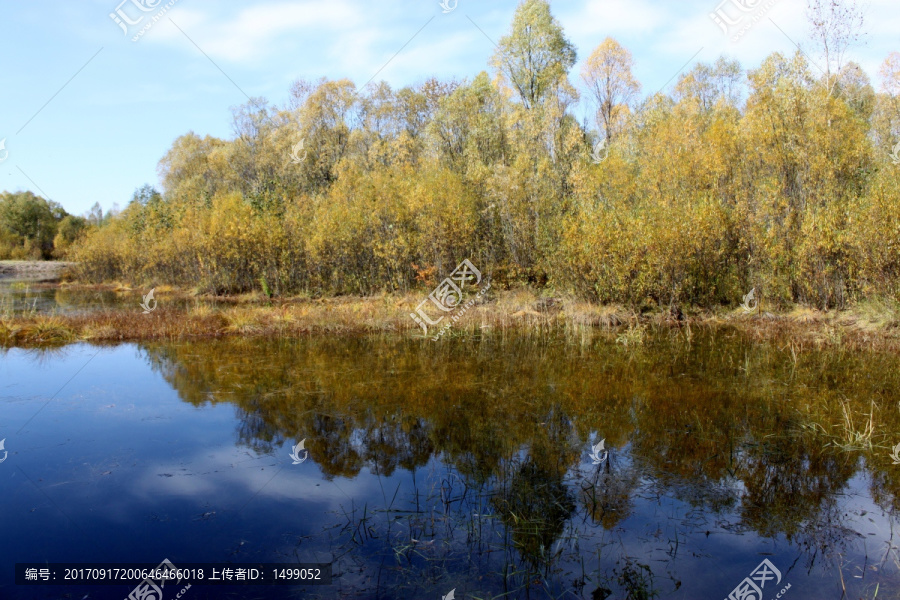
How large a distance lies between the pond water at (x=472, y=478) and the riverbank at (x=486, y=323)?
3552 mm

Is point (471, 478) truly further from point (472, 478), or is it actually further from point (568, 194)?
point (568, 194)

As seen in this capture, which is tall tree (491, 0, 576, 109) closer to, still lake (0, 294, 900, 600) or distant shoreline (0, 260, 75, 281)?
still lake (0, 294, 900, 600)

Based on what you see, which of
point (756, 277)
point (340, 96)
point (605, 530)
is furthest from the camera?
point (340, 96)

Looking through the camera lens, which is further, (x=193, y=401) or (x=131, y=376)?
(x=131, y=376)

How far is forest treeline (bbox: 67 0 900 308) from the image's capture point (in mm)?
16859

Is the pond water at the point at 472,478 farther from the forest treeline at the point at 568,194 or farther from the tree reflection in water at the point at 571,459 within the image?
the forest treeline at the point at 568,194

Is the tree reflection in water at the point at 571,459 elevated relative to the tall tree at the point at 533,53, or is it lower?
lower

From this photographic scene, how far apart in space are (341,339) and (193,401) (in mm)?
6052

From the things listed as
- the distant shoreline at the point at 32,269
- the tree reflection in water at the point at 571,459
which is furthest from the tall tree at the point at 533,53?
the distant shoreline at the point at 32,269

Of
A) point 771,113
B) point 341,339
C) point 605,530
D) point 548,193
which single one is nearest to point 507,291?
point 548,193

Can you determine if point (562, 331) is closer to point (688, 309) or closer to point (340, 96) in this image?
point (688, 309)

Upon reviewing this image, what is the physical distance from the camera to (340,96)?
35719mm

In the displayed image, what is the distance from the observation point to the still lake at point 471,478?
15.2 ft

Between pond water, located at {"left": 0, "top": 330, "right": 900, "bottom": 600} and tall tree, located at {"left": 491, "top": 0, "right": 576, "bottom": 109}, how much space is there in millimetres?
20801
